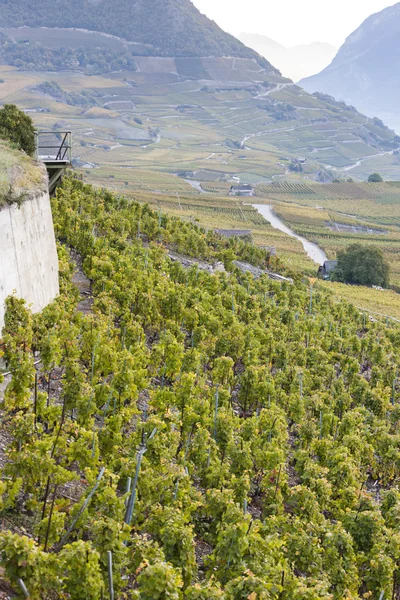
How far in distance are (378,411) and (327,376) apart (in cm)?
203

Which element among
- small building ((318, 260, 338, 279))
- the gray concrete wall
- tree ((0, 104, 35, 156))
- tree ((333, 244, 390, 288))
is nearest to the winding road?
small building ((318, 260, 338, 279))

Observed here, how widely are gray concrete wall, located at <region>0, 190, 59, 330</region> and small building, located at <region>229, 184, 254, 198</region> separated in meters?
108

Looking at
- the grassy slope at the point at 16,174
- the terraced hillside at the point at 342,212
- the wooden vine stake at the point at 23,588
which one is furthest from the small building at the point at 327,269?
the wooden vine stake at the point at 23,588

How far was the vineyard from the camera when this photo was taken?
8.73 metres

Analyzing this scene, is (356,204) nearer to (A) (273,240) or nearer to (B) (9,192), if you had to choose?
(A) (273,240)

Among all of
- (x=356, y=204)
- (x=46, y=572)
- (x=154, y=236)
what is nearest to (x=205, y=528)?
(x=46, y=572)

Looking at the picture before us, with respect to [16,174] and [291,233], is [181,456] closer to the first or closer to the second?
[16,174]

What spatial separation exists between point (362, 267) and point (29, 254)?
50515 millimetres

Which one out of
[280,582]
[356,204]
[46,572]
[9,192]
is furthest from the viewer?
[356,204]

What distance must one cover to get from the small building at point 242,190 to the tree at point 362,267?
63013mm

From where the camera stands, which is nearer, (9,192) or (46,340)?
(46,340)

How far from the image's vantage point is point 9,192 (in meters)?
15.5

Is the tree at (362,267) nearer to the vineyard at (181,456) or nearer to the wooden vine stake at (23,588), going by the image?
the vineyard at (181,456)

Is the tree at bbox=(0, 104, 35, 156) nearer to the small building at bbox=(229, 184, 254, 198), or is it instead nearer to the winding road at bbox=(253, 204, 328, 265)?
the winding road at bbox=(253, 204, 328, 265)
